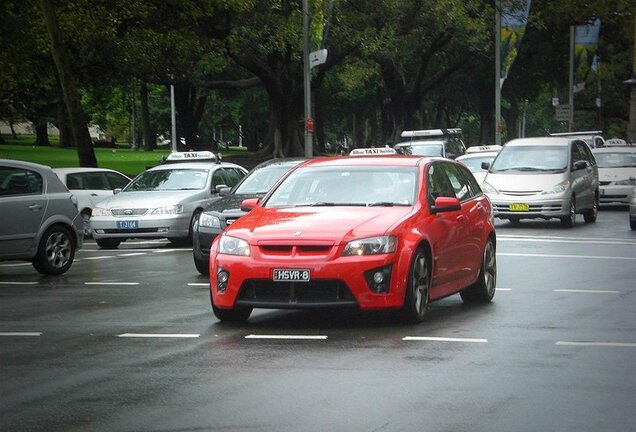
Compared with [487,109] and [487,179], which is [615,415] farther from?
[487,109]

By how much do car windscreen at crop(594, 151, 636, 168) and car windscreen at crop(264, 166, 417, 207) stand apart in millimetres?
21953

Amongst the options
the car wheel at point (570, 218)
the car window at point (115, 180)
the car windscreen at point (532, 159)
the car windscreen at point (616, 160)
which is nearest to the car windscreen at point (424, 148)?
the car windscreen at point (616, 160)

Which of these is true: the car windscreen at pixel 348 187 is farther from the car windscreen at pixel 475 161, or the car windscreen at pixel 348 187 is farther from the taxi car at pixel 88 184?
the car windscreen at pixel 475 161

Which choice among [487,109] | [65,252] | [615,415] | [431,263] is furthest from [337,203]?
[487,109]

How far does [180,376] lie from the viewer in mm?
8906

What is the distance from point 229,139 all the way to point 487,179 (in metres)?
97.1

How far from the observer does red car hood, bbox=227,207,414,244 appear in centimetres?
1121

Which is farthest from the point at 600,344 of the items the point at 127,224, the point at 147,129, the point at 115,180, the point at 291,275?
the point at 147,129

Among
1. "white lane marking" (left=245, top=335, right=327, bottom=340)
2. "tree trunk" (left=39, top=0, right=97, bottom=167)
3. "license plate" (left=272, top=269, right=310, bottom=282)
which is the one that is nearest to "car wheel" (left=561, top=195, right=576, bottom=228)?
"tree trunk" (left=39, top=0, right=97, bottom=167)

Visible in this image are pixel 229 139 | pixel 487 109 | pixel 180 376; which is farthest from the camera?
pixel 229 139

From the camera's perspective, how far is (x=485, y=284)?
44.2 feet

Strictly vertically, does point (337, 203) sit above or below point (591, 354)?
above

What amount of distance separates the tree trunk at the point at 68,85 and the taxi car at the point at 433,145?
29.5 feet

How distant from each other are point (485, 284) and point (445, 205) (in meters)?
1.73
